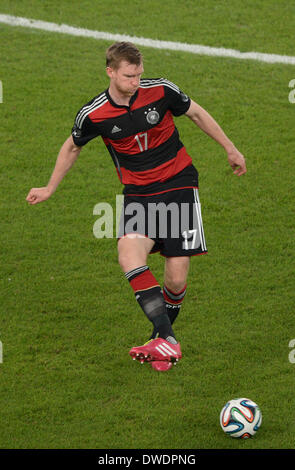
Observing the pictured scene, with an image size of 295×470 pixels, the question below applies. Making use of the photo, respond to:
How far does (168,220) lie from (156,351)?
4.26 feet

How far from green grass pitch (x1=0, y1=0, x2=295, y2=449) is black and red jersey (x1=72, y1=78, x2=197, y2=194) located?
69.3 inches

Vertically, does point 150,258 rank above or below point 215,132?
above

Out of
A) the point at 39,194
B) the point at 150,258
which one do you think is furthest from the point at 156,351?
the point at 150,258

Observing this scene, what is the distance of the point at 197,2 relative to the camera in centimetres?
1528

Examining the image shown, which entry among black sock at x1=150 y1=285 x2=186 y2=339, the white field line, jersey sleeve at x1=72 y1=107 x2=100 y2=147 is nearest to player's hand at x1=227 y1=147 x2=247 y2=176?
jersey sleeve at x1=72 y1=107 x2=100 y2=147

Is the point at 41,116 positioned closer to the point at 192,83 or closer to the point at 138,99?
the point at 192,83

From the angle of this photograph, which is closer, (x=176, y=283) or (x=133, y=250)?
(x=133, y=250)

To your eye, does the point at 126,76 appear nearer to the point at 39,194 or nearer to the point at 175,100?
the point at 175,100

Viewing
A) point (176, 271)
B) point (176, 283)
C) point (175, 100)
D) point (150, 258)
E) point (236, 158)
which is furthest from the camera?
point (150, 258)

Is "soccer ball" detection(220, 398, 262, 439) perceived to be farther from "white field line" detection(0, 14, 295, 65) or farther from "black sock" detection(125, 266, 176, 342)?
"white field line" detection(0, 14, 295, 65)

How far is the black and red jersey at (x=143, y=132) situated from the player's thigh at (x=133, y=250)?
16.7 inches

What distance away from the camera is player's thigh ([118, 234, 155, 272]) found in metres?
7.37

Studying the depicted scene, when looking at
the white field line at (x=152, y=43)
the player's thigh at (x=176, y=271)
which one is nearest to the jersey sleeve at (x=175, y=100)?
the player's thigh at (x=176, y=271)

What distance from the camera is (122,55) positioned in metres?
7.07
